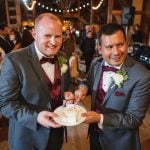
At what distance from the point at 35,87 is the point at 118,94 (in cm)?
55

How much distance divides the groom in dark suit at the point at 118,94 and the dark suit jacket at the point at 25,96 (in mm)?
323

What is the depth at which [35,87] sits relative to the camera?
58.7 inches

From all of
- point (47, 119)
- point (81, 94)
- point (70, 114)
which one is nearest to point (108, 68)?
point (81, 94)

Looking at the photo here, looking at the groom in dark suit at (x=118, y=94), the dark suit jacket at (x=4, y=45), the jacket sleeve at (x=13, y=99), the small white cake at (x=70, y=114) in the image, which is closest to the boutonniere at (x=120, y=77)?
the groom in dark suit at (x=118, y=94)

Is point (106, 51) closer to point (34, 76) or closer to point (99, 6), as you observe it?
point (34, 76)

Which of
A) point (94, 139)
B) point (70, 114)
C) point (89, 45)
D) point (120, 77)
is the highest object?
point (120, 77)

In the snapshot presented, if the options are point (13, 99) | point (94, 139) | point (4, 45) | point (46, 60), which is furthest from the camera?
point (4, 45)

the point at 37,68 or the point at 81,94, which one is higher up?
the point at 37,68

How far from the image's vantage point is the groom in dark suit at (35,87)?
1436 mm

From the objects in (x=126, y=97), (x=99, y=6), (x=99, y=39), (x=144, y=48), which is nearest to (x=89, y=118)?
(x=126, y=97)

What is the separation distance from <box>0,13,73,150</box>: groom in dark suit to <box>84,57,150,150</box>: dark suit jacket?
31cm

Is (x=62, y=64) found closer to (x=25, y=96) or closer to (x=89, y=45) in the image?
(x=25, y=96)

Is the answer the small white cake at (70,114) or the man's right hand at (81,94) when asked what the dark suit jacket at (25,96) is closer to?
the small white cake at (70,114)

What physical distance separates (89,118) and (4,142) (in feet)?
7.02
